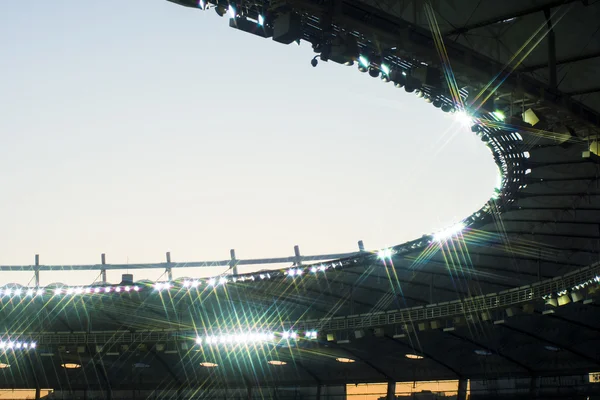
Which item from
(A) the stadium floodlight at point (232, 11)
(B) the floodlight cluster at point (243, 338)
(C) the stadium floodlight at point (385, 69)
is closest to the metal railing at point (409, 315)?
(B) the floodlight cluster at point (243, 338)

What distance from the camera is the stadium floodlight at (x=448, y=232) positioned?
42250 mm

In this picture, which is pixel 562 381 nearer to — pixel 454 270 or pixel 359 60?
pixel 454 270

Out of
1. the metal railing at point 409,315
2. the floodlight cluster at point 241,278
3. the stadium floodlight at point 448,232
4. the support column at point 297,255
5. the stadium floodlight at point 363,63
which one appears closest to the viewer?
the stadium floodlight at point 363,63

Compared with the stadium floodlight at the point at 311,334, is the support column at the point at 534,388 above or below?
below

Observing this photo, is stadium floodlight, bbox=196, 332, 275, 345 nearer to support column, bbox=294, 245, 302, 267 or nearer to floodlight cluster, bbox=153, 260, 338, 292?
floodlight cluster, bbox=153, 260, 338, 292

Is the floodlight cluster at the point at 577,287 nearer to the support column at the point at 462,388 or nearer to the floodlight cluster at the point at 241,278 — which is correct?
the floodlight cluster at the point at 241,278

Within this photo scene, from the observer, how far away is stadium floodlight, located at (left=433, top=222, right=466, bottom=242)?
139 ft

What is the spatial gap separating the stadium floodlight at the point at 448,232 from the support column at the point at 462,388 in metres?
17.4

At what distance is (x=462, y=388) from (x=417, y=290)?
8.61 m

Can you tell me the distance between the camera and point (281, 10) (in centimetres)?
1662

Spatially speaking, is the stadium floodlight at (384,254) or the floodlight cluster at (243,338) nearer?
the stadium floodlight at (384,254)

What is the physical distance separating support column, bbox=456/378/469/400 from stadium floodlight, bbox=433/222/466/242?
57.0 feet

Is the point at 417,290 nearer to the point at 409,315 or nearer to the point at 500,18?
the point at 409,315

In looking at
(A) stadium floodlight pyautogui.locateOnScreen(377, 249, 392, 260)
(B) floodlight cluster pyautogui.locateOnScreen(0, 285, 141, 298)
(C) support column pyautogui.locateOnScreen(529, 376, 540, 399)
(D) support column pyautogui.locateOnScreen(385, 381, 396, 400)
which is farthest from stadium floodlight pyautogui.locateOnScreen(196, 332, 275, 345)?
(C) support column pyautogui.locateOnScreen(529, 376, 540, 399)
